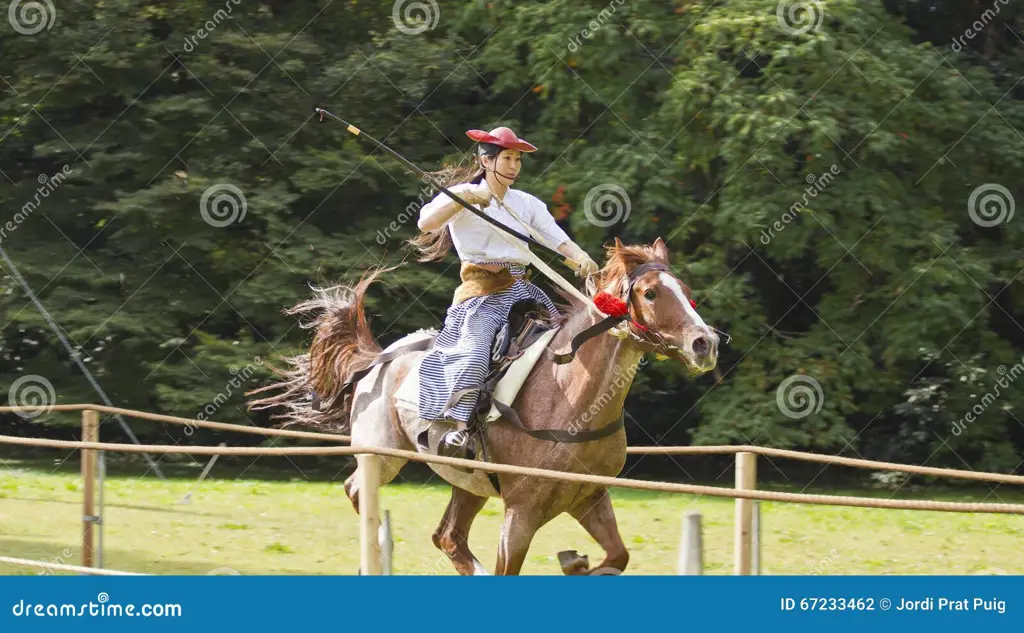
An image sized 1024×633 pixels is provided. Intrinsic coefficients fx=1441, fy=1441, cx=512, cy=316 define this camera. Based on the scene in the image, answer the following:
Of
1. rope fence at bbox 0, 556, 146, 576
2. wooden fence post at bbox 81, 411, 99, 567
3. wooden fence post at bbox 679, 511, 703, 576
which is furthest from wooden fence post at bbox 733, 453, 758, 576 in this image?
wooden fence post at bbox 81, 411, 99, 567

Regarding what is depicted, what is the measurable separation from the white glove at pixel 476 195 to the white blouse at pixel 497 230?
114 millimetres

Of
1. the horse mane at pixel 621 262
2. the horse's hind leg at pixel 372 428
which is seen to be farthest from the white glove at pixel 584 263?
the horse's hind leg at pixel 372 428

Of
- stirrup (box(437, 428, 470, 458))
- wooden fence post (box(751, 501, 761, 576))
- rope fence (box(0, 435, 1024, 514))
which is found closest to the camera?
rope fence (box(0, 435, 1024, 514))

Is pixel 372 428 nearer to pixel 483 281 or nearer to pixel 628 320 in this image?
pixel 483 281

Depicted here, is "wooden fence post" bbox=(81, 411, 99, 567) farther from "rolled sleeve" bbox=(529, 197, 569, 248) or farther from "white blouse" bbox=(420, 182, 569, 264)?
"rolled sleeve" bbox=(529, 197, 569, 248)

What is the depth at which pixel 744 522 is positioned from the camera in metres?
6.43

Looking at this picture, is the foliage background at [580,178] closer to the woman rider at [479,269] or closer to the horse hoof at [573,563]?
the woman rider at [479,269]

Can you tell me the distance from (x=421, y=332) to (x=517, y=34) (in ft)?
23.3

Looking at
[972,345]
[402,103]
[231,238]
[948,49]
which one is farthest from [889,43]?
[231,238]

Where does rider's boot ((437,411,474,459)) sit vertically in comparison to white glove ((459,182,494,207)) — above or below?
below

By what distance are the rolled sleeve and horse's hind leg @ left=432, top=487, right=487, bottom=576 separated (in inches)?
58.5

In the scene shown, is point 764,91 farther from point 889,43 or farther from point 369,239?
point 369,239

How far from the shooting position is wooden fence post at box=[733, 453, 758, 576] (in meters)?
6.22

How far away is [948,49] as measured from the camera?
48.1ft
